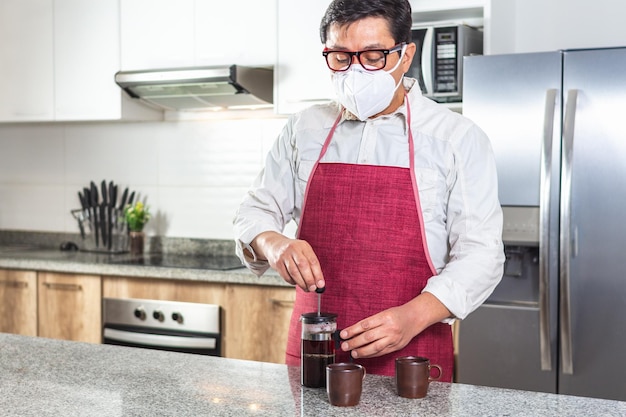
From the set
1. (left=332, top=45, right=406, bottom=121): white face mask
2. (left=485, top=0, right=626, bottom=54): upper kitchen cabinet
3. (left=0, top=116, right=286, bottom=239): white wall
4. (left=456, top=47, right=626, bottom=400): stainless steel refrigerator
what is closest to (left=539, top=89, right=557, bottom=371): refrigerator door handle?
(left=456, top=47, right=626, bottom=400): stainless steel refrigerator

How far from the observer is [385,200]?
1.88 meters

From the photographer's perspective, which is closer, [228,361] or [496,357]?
[228,361]

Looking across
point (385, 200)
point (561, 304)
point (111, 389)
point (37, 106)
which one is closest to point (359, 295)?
point (385, 200)

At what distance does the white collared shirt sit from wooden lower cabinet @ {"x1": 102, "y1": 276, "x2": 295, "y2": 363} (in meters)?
1.09

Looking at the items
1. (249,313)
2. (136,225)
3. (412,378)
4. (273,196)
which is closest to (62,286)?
(136,225)

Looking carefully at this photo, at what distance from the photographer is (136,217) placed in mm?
3781

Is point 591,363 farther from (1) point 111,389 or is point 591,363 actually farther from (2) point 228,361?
(1) point 111,389

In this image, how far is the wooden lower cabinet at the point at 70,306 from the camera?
3.42 m

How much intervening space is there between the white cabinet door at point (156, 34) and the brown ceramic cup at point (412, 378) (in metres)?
2.25

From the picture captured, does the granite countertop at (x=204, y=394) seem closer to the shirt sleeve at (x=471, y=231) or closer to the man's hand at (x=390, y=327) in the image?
the man's hand at (x=390, y=327)

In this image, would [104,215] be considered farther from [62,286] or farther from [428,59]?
[428,59]

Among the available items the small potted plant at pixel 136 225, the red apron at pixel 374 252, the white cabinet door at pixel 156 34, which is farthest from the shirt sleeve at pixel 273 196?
the small potted plant at pixel 136 225

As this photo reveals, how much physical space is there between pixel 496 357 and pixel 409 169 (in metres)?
1.17

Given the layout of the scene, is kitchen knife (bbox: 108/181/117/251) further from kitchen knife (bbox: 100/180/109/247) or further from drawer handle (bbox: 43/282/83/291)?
drawer handle (bbox: 43/282/83/291)
